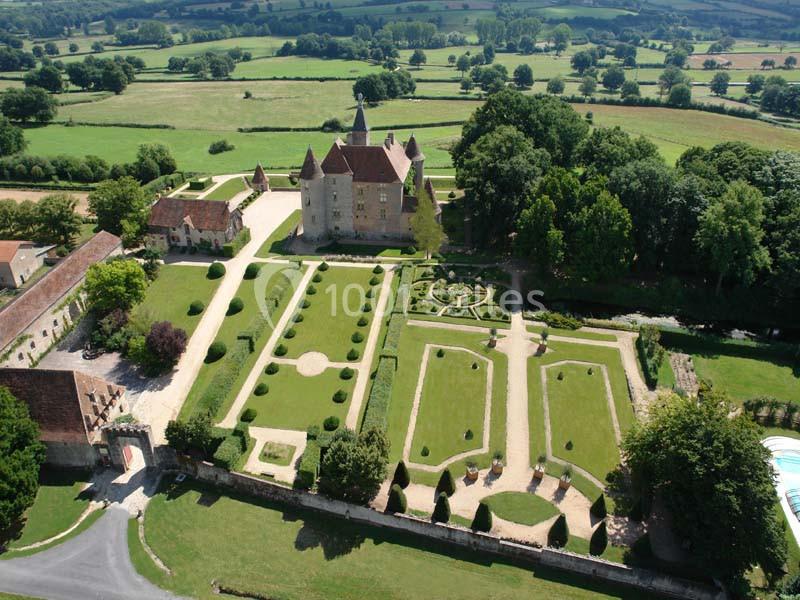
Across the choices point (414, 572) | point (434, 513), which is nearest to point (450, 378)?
point (434, 513)

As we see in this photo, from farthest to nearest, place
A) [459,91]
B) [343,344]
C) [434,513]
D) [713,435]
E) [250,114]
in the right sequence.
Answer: [459,91] → [250,114] → [343,344] → [434,513] → [713,435]

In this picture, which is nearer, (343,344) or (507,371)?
(507,371)

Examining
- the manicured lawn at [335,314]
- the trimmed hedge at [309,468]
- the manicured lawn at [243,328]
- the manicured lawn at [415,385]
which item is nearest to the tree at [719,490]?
the manicured lawn at [415,385]

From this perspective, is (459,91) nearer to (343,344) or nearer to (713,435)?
(343,344)

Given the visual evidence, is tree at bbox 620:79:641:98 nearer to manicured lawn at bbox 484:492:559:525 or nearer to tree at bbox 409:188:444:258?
tree at bbox 409:188:444:258

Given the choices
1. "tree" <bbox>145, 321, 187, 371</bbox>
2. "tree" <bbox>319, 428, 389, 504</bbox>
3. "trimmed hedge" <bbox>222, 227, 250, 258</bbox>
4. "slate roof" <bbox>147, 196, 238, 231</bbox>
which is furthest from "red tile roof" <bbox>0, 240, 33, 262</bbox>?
"tree" <bbox>319, 428, 389, 504</bbox>
